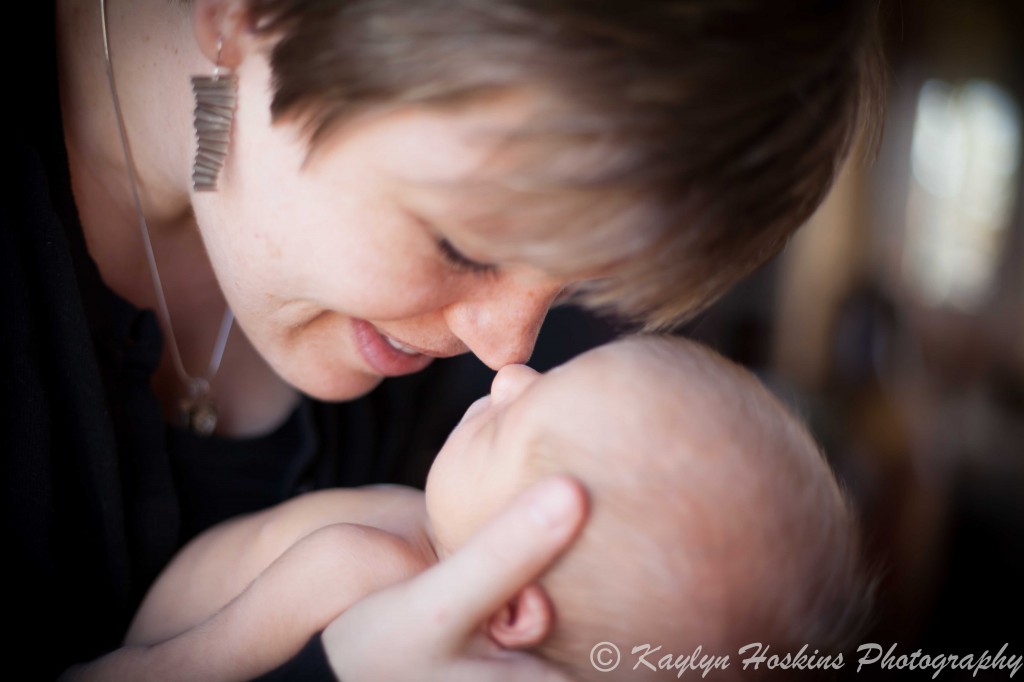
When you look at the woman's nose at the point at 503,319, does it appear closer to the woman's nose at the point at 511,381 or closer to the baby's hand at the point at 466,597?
the woman's nose at the point at 511,381

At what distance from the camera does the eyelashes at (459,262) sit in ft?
2.06

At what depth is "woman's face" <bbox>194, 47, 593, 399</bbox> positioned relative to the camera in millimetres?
566

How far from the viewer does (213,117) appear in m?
0.66

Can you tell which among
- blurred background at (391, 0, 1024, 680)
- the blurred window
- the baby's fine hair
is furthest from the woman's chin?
the blurred window

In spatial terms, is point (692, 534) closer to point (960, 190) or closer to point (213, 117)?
point (213, 117)

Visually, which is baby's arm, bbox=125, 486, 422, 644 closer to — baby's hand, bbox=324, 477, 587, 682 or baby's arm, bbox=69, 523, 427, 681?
baby's arm, bbox=69, 523, 427, 681

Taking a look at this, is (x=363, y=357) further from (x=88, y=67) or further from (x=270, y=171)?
(x=88, y=67)

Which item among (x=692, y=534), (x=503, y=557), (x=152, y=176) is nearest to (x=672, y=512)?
(x=692, y=534)

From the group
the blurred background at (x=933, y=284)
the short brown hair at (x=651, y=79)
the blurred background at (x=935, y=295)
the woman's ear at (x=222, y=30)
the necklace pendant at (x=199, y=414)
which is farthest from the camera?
the blurred background at (x=933, y=284)

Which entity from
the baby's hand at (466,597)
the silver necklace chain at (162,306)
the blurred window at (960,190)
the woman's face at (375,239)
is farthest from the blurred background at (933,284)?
the baby's hand at (466,597)

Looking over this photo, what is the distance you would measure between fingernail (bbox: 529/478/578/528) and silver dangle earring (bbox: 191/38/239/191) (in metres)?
0.38

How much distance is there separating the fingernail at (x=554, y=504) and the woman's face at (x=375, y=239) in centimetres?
16

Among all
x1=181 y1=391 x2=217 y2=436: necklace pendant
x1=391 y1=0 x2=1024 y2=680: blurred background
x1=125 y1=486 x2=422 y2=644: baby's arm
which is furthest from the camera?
x1=391 y1=0 x2=1024 y2=680: blurred background

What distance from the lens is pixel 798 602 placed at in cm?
60
